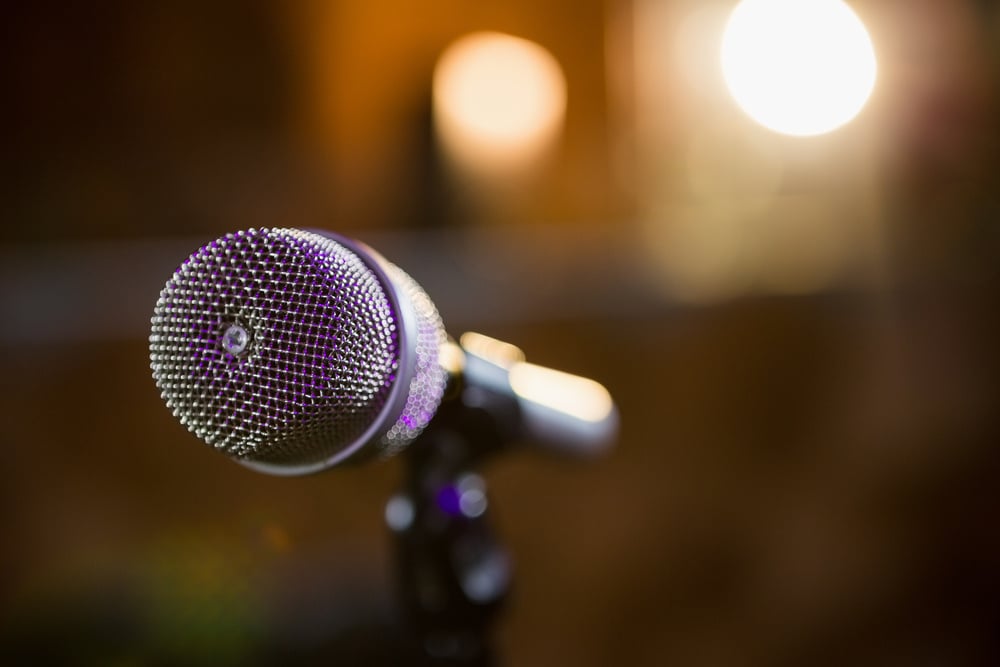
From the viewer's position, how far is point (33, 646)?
1620mm

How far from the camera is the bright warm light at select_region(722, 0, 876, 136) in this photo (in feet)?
8.94

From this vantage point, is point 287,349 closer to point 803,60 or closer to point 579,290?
point 579,290

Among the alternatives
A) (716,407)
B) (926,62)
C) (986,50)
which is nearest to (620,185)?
(716,407)

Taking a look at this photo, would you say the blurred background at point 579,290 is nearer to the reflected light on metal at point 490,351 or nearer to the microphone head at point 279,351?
the reflected light on metal at point 490,351

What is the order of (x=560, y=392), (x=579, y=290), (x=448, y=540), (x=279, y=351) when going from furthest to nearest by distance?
(x=579, y=290) → (x=560, y=392) → (x=448, y=540) → (x=279, y=351)

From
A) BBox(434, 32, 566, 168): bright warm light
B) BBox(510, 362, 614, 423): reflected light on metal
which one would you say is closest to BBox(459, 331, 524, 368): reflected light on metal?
BBox(510, 362, 614, 423): reflected light on metal

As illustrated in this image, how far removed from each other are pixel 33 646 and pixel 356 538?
783 mm

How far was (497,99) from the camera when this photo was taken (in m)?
2.82

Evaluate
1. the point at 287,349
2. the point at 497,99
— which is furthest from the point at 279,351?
the point at 497,99

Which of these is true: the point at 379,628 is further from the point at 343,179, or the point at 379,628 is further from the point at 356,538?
the point at 343,179

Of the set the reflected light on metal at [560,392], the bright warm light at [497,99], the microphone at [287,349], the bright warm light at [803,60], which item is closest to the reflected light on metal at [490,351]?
the reflected light on metal at [560,392]

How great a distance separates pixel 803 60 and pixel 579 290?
4.05ft

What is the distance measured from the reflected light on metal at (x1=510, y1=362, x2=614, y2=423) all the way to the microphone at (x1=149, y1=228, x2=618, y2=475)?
0.24 metres

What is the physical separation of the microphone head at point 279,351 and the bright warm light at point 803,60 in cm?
257
